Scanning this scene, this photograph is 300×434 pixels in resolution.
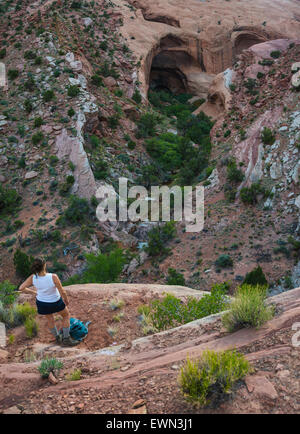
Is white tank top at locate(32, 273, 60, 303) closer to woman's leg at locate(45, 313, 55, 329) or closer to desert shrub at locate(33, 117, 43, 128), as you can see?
woman's leg at locate(45, 313, 55, 329)

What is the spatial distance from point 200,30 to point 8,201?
97.3 ft

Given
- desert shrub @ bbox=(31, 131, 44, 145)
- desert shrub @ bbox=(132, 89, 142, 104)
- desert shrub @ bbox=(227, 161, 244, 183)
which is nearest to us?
desert shrub @ bbox=(227, 161, 244, 183)

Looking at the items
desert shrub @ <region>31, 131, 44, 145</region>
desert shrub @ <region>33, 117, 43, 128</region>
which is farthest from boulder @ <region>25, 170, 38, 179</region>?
desert shrub @ <region>33, 117, 43, 128</region>

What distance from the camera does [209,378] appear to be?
10.6 ft

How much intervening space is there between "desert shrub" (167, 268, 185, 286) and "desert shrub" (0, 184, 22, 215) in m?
9.24

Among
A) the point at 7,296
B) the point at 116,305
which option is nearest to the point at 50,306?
the point at 116,305

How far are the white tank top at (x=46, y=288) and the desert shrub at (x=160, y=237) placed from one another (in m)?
11.1

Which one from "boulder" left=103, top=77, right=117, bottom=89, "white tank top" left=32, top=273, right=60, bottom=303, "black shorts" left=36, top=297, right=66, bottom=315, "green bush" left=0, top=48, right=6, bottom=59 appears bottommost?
"boulder" left=103, top=77, right=117, bottom=89

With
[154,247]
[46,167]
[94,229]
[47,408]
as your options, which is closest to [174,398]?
[47,408]

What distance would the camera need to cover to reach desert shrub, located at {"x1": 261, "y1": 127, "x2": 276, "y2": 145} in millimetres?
18719

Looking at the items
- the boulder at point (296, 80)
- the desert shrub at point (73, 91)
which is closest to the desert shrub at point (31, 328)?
the desert shrub at point (73, 91)

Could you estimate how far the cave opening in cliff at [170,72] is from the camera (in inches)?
1453

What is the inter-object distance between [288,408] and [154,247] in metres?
13.0

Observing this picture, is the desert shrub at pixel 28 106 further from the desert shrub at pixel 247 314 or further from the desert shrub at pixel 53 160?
the desert shrub at pixel 247 314
